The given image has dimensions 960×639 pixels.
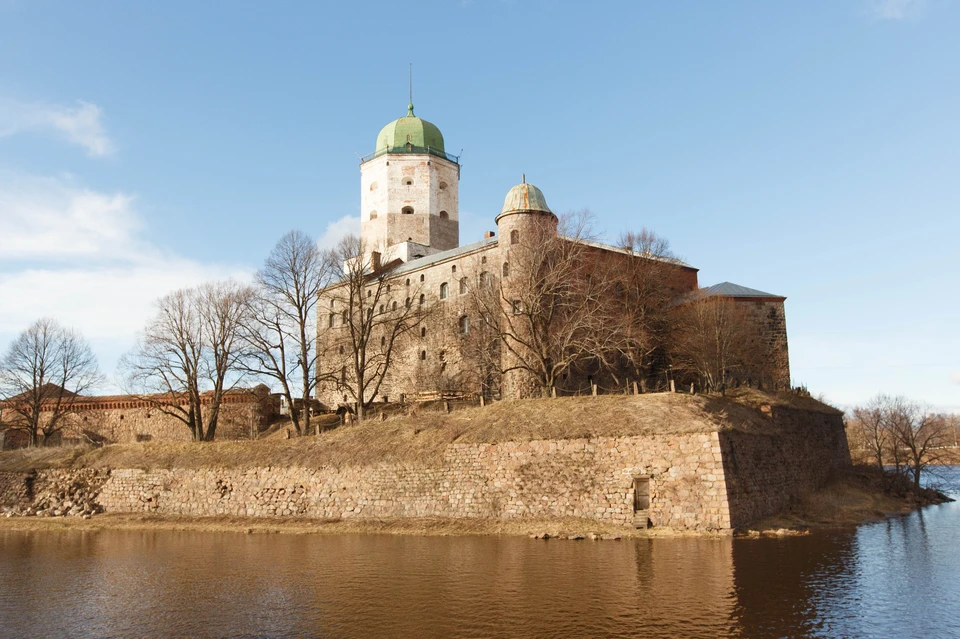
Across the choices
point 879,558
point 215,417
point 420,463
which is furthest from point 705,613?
point 215,417

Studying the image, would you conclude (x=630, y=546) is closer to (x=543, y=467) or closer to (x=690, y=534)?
(x=690, y=534)

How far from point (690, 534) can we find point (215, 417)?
28.1 meters

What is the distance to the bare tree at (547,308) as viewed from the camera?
33.1 meters

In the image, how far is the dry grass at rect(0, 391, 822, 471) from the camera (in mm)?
24875

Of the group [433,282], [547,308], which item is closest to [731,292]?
[547,308]

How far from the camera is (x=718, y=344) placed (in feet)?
119

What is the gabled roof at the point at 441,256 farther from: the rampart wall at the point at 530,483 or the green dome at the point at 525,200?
the rampart wall at the point at 530,483

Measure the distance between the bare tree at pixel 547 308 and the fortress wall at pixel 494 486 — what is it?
23.7 ft

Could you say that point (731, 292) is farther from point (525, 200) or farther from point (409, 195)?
point (409, 195)

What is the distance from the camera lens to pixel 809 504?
89.9 ft

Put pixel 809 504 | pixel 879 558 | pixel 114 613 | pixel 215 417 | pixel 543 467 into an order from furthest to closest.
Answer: pixel 215 417 < pixel 809 504 < pixel 543 467 < pixel 879 558 < pixel 114 613

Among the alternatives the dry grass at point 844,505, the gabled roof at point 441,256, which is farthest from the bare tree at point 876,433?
the gabled roof at point 441,256

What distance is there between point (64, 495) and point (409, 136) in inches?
1436

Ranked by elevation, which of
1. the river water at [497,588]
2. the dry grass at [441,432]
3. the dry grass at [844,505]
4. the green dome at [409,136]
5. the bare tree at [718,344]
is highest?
the green dome at [409,136]
